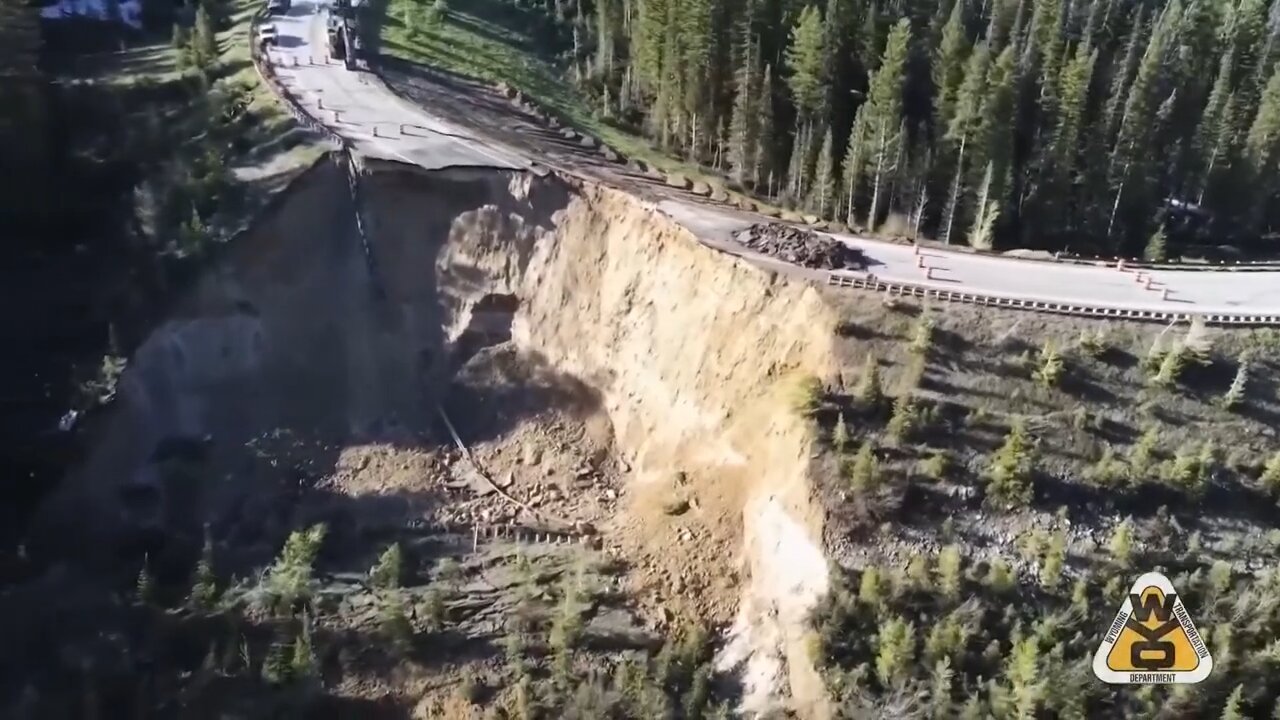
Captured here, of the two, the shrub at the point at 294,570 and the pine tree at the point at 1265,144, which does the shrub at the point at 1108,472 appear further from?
the shrub at the point at 294,570

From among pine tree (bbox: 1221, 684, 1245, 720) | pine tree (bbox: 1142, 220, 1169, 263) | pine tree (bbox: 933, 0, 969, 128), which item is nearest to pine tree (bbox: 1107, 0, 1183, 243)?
pine tree (bbox: 1142, 220, 1169, 263)

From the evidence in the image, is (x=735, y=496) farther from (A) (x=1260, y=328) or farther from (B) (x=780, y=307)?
(A) (x=1260, y=328)

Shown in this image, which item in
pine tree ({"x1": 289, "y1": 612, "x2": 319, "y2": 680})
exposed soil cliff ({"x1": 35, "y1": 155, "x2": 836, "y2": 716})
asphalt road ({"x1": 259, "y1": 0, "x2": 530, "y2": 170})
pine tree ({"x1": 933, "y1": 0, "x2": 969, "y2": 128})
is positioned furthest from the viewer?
pine tree ({"x1": 933, "y1": 0, "x2": 969, "y2": 128})

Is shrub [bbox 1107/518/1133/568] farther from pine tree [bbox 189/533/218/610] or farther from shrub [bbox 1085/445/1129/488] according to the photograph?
pine tree [bbox 189/533/218/610]

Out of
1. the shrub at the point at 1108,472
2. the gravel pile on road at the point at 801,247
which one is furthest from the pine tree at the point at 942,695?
the gravel pile on road at the point at 801,247

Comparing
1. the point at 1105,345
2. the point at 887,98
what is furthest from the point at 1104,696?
the point at 887,98

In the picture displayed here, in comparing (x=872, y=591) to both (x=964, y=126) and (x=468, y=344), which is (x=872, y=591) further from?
(x=964, y=126)
